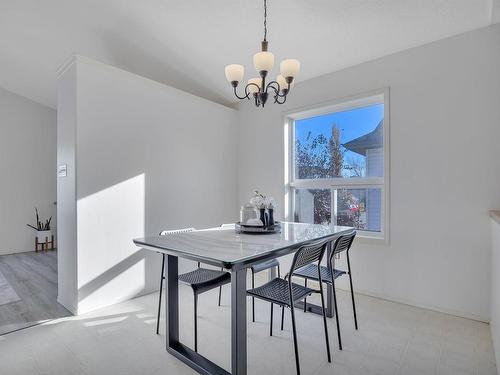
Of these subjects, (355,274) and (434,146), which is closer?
(434,146)

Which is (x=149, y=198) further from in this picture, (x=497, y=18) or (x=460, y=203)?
(x=497, y=18)

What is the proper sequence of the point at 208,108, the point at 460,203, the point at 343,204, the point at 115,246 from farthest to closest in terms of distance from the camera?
the point at 208,108 → the point at 343,204 → the point at 115,246 → the point at 460,203

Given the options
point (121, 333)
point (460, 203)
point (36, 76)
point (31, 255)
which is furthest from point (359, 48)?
point (31, 255)

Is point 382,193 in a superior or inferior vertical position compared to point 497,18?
inferior

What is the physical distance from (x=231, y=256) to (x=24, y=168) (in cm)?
584

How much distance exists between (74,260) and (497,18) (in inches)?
172

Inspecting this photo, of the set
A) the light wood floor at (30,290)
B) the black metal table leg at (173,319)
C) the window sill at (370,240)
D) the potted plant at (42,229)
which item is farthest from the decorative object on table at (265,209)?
the potted plant at (42,229)

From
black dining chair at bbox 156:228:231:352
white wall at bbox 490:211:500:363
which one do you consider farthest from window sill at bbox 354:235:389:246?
black dining chair at bbox 156:228:231:352

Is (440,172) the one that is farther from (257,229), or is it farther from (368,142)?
(257,229)

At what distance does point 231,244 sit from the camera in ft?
6.58

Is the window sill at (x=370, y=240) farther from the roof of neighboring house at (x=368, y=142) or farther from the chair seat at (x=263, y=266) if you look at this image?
the chair seat at (x=263, y=266)

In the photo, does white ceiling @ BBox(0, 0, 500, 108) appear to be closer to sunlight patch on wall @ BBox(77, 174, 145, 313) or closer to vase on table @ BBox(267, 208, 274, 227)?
sunlight patch on wall @ BBox(77, 174, 145, 313)

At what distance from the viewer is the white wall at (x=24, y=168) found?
5340 mm

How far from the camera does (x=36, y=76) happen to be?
4570mm
